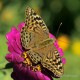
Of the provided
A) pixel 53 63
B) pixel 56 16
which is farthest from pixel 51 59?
pixel 56 16

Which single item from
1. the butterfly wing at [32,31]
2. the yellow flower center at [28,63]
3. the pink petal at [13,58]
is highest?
the butterfly wing at [32,31]

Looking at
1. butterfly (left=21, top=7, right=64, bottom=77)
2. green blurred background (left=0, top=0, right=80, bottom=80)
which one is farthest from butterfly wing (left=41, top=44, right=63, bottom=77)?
green blurred background (left=0, top=0, right=80, bottom=80)

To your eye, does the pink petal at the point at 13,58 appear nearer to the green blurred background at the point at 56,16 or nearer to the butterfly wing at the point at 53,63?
the butterfly wing at the point at 53,63

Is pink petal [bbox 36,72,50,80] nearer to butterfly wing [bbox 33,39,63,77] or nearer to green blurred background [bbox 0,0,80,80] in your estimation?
butterfly wing [bbox 33,39,63,77]

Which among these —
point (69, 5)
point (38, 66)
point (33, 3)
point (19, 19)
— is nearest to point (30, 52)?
point (38, 66)

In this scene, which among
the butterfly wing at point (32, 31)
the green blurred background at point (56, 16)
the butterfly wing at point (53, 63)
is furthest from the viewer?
the green blurred background at point (56, 16)

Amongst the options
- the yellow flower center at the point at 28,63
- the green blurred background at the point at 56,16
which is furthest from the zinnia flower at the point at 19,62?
the green blurred background at the point at 56,16

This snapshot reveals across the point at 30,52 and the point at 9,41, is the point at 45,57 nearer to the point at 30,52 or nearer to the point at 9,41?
the point at 30,52

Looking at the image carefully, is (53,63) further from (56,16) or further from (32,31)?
(56,16)
